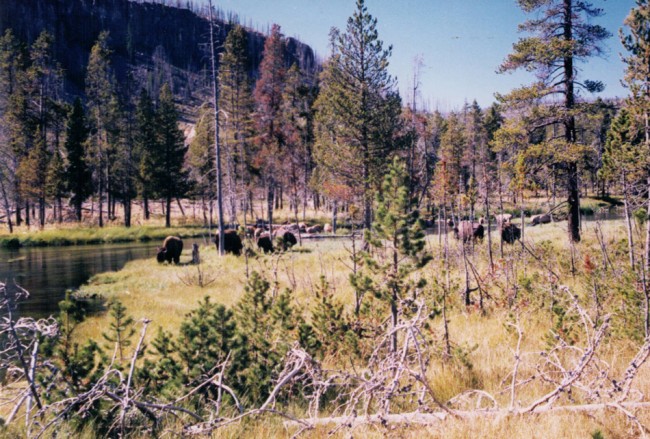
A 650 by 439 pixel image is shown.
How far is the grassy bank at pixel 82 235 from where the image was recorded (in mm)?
29078

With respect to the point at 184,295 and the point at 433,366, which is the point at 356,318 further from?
the point at 184,295

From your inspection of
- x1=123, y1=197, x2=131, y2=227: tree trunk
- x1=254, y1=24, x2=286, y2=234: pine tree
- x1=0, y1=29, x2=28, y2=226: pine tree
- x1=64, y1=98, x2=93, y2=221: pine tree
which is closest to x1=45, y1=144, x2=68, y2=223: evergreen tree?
x1=64, y1=98, x2=93, y2=221: pine tree

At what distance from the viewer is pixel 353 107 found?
21578mm

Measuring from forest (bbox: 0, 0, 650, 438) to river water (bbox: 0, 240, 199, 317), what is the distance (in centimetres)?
91

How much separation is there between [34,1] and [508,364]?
5187 inches

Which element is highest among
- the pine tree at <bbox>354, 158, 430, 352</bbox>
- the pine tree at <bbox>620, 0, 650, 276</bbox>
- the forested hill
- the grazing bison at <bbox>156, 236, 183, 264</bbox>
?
the forested hill

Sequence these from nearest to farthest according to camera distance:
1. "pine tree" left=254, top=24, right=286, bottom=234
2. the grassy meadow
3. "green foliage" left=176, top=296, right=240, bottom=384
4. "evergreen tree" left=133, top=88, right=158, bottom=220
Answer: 1. the grassy meadow
2. "green foliage" left=176, top=296, right=240, bottom=384
3. "evergreen tree" left=133, top=88, right=158, bottom=220
4. "pine tree" left=254, top=24, right=286, bottom=234

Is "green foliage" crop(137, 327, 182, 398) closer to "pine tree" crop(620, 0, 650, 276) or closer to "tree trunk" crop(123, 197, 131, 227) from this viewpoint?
"pine tree" crop(620, 0, 650, 276)

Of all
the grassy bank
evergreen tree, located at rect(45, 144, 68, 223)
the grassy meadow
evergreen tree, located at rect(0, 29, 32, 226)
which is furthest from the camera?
evergreen tree, located at rect(0, 29, 32, 226)

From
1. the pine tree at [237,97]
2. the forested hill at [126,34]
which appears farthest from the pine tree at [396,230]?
the forested hill at [126,34]

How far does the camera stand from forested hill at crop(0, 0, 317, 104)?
96875 millimetres

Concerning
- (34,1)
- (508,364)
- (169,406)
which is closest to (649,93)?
(508,364)

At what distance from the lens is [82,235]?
3156 centimetres

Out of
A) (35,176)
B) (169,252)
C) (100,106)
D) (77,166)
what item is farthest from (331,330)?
(100,106)
